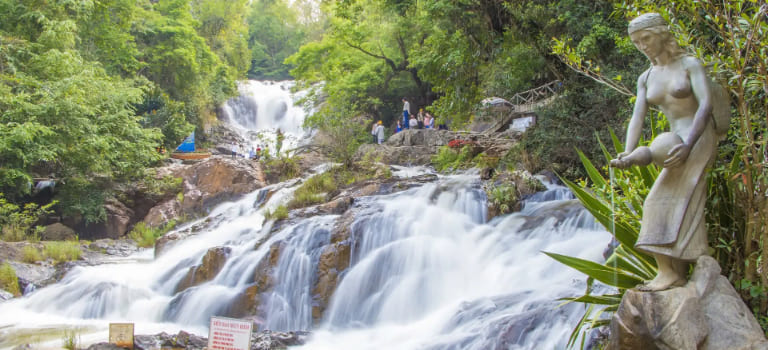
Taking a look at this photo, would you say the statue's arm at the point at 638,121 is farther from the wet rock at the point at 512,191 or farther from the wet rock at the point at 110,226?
the wet rock at the point at 110,226

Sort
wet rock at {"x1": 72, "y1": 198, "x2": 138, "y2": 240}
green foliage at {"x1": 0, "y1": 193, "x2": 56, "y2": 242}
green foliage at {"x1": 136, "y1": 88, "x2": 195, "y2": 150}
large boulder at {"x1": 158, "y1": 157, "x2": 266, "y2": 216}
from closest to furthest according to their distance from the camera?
green foliage at {"x1": 0, "y1": 193, "x2": 56, "y2": 242} < wet rock at {"x1": 72, "y1": 198, "x2": 138, "y2": 240} < large boulder at {"x1": 158, "y1": 157, "x2": 266, "y2": 216} < green foliage at {"x1": 136, "y1": 88, "x2": 195, "y2": 150}

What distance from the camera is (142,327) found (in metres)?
9.10

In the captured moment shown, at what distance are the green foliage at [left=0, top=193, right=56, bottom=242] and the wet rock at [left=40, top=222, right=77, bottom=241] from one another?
32cm

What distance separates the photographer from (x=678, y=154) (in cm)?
396

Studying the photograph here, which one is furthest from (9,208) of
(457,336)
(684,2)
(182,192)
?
(684,2)

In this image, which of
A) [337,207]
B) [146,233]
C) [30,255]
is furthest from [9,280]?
[337,207]

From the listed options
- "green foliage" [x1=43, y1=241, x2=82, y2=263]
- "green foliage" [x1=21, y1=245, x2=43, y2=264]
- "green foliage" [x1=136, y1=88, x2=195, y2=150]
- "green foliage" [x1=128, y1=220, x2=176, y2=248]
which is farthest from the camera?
"green foliage" [x1=136, y1=88, x2=195, y2=150]

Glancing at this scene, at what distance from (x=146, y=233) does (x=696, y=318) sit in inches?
578

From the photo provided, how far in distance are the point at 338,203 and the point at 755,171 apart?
27.0 feet

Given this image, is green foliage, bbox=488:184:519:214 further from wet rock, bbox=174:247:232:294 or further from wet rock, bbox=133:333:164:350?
wet rock, bbox=133:333:164:350

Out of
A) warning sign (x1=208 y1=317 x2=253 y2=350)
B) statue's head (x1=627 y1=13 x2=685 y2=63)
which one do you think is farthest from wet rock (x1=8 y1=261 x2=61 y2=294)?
statue's head (x1=627 y1=13 x2=685 y2=63)

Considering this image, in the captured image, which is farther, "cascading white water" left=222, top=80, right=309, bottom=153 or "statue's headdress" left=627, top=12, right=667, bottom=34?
"cascading white water" left=222, top=80, right=309, bottom=153

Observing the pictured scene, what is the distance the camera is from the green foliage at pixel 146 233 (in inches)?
606

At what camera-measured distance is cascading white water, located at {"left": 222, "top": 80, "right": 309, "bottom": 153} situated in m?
31.3
